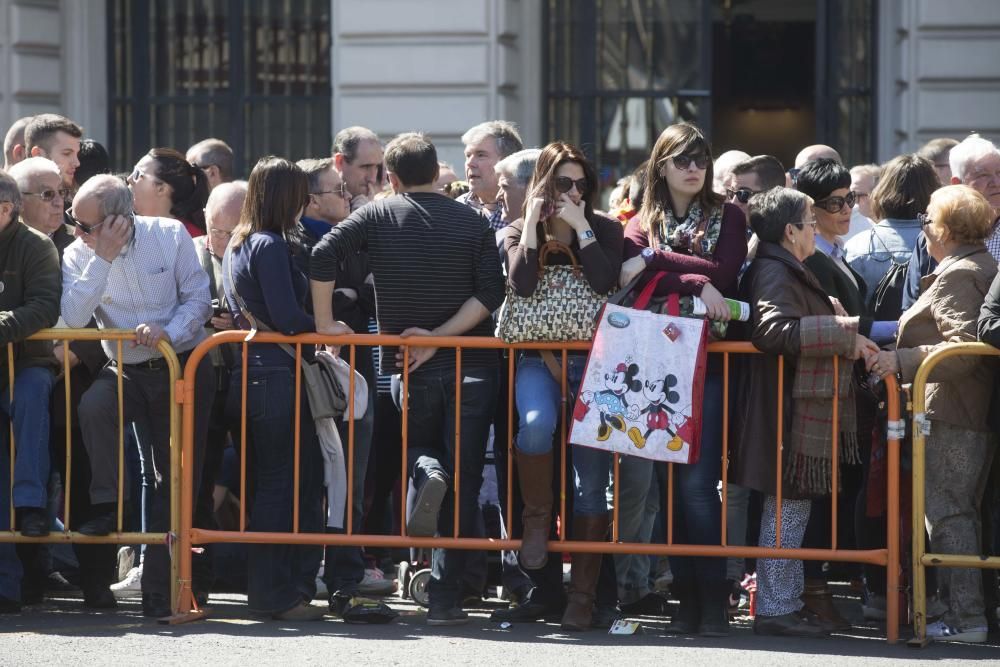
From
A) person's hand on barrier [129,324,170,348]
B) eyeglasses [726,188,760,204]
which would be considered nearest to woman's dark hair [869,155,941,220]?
eyeglasses [726,188,760,204]

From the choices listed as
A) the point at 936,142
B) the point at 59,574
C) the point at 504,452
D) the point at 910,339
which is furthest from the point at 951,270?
the point at 59,574

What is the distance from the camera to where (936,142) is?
32.1 feet

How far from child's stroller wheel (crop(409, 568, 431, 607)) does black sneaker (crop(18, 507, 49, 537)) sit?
1.64 meters

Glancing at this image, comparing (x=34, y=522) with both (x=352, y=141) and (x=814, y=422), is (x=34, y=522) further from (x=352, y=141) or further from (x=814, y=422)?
(x=814, y=422)

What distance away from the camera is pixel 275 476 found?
7395 mm

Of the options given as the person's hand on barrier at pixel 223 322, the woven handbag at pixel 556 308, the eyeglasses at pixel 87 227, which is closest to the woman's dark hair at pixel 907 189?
the woven handbag at pixel 556 308

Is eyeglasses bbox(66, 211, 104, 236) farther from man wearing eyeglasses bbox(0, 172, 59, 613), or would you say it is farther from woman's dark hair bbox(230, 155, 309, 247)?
woman's dark hair bbox(230, 155, 309, 247)

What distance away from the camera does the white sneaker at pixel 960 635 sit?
7.02m

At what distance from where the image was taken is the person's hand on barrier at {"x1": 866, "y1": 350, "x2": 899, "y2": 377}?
7012 millimetres

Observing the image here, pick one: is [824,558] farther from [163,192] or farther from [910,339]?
[163,192]

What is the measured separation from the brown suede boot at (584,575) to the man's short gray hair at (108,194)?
7.81ft

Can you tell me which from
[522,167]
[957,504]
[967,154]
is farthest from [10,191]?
[967,154]

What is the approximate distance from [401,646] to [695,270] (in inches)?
76.9

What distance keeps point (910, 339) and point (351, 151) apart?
10.4ft
